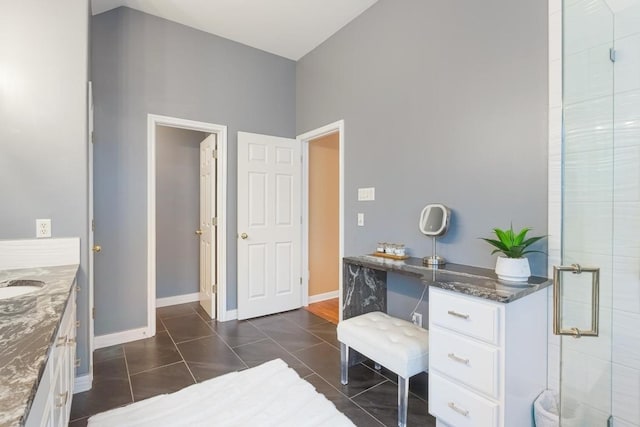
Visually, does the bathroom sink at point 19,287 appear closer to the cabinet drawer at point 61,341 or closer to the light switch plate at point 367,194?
the cabinet drawer at point 61,341

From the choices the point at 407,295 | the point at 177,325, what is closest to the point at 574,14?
the point at 407,295

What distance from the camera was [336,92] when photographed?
314 cm

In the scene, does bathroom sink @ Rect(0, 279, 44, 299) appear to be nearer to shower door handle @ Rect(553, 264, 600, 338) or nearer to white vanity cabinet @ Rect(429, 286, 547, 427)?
white vanity cabinet @ Rect(429, 286, 547, 427)

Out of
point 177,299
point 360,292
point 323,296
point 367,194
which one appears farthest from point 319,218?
point 177,299

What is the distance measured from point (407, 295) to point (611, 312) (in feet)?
4.00

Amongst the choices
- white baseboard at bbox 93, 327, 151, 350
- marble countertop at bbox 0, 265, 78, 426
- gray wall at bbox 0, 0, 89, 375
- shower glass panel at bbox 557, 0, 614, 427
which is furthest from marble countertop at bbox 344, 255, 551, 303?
white baseboard at bbox 93, 327, 151, 350

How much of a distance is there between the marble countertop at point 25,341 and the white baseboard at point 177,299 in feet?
7.75

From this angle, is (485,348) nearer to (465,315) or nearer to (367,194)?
(465,315)

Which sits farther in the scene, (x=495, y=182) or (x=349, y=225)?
(x=349, y=225)

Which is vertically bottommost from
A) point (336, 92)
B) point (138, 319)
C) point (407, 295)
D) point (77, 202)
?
point (138, 319)

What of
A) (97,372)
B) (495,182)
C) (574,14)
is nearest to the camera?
(574,14)

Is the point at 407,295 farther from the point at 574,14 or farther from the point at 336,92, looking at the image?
the point at 336,92

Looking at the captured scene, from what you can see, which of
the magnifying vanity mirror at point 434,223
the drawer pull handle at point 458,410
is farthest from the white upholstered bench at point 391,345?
the magnifying vanity mirror at point 434,223

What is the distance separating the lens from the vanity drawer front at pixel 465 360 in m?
1.36
